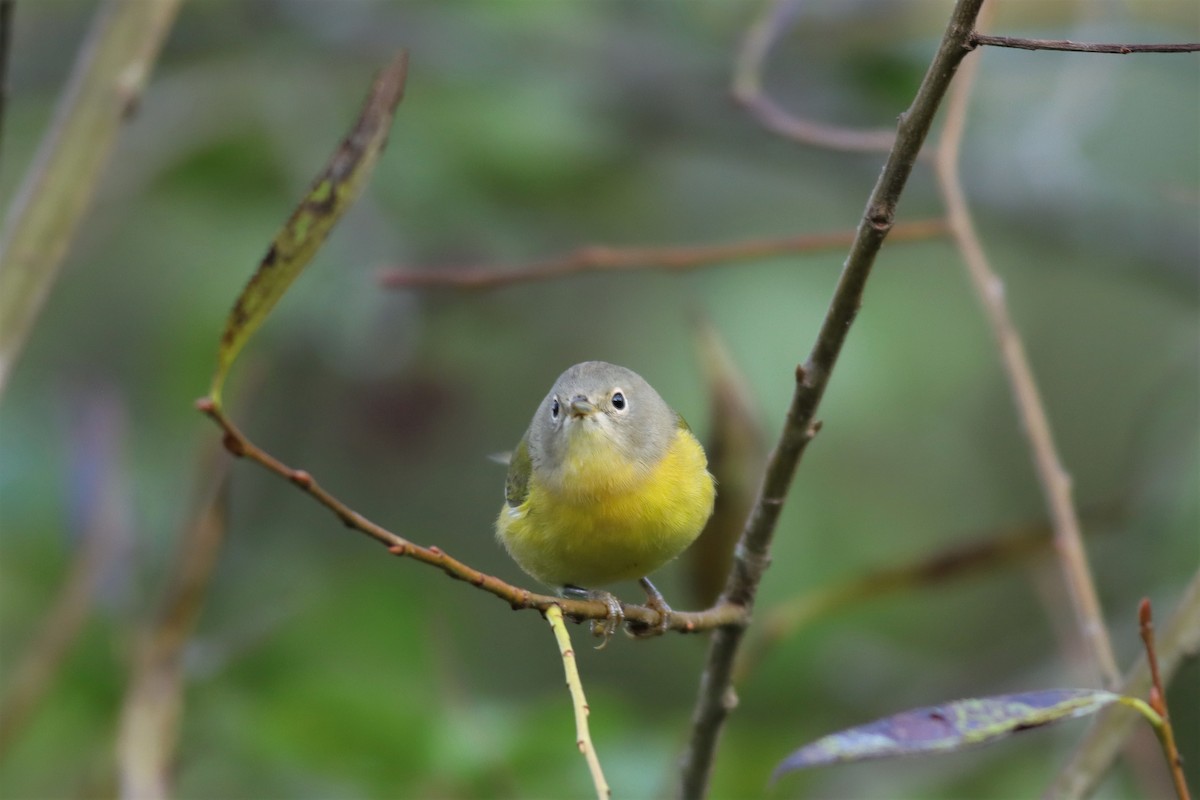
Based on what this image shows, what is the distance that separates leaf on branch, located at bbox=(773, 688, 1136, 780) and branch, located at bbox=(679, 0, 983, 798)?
0.42 metres

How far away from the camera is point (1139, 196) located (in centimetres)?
527

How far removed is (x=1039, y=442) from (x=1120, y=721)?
23.5 inches

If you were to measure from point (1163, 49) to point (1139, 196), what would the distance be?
4161 mm

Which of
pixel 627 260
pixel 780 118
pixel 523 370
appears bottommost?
pixel 627 260

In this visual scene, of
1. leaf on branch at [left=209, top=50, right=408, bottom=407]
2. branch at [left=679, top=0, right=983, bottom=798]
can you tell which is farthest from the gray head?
leaf on branch at [left=209, top=50, right=408, bottom=407]

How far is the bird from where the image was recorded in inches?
107

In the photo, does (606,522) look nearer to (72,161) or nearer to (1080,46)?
(72,161)

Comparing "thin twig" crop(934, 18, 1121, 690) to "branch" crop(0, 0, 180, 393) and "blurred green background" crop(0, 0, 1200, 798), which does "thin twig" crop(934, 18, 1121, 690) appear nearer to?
"blurred green background" crop(0, 0, 1200, 798)

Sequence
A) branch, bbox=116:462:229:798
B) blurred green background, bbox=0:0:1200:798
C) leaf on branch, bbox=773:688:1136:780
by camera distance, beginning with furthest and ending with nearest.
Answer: blurred green background, bbox=0:0:1200:798 → branch, bbox=116:462:229:798 → leaf on branch, bbox=773:688:1136:780

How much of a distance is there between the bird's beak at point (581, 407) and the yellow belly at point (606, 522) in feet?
0.34

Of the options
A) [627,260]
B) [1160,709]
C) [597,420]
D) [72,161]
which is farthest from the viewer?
[597,420]

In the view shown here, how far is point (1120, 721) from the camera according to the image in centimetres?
217

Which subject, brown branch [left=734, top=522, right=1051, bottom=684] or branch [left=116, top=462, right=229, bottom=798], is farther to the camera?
brown branch [left=734, top=522, right=1051, bottom=684]

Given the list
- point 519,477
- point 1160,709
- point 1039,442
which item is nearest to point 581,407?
point 519,477
